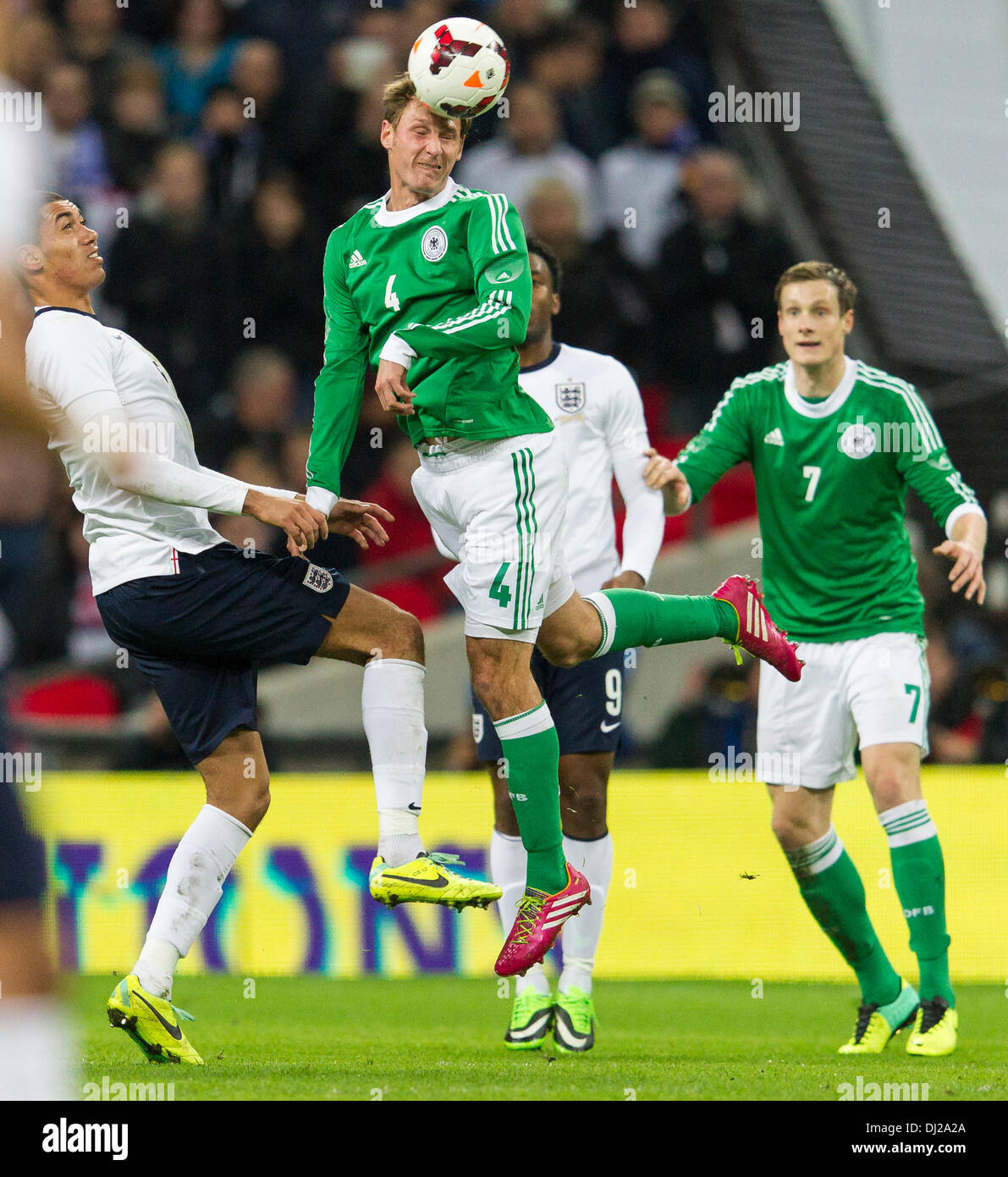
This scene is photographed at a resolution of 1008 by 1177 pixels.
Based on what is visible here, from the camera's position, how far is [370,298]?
4.89 meters

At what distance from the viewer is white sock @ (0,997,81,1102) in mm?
2424

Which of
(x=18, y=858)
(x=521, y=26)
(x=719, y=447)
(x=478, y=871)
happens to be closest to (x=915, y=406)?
(x=719, y=447)

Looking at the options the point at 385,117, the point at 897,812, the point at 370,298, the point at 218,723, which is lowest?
the point at 897,812

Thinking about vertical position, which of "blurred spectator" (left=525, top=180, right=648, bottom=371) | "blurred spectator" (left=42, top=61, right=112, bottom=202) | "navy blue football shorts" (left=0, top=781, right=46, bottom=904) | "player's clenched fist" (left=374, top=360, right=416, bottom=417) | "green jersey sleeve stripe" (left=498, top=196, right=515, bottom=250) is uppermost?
"blurred spectator" (left=42, top=61, right=112, bottom=202)

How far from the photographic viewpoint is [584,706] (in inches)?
231

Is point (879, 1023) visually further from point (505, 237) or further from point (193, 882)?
point (505, 237)

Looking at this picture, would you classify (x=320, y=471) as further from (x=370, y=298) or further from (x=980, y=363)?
(x=980, y=363)

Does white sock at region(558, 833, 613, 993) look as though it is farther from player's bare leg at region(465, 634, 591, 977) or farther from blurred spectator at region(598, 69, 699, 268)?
blurred spectator at region(598, 69, 699, 268)

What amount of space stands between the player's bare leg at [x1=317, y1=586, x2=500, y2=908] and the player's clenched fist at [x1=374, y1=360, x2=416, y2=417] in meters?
0.66

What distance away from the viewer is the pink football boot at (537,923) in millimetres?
4582

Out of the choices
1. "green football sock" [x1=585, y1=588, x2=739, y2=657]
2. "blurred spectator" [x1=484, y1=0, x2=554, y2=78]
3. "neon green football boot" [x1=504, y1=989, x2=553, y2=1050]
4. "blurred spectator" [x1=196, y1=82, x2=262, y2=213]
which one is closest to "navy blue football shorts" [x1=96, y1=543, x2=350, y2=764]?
"green football sock" [x1=585, y1=588, x2=739, y2=657]

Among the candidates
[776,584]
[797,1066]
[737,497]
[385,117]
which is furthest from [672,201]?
[797,1066]

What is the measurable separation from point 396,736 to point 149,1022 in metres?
1.12
